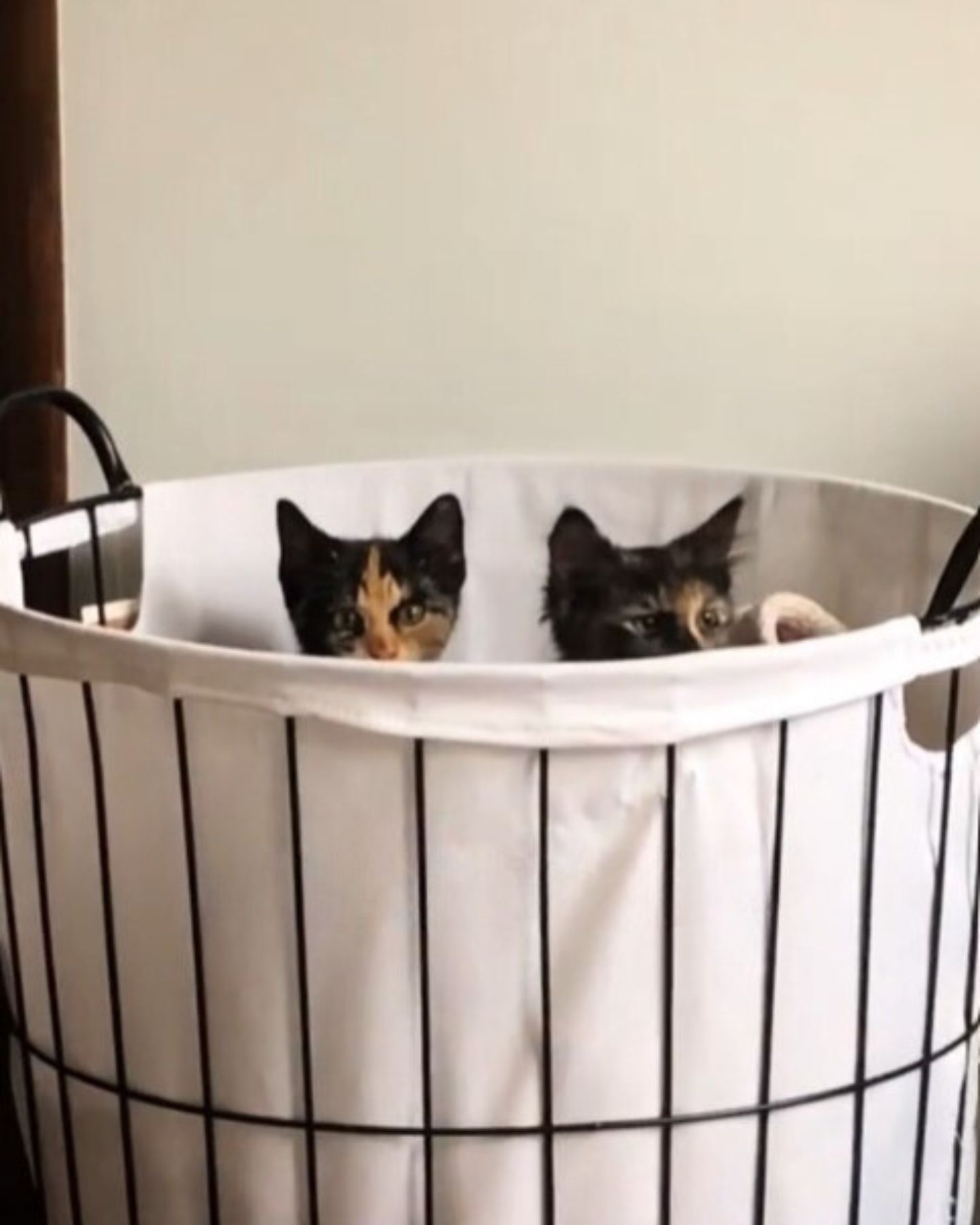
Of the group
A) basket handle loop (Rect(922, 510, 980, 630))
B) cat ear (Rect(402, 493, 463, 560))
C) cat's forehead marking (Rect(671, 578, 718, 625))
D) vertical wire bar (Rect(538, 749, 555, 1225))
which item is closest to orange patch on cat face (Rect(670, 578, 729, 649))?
cat's forehead marking (Rect(671, 578, 718, 625))

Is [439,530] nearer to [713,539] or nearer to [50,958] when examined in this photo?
[713,539]

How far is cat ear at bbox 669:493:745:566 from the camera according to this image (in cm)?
104

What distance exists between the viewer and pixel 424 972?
68cm

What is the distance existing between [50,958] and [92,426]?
1.08ft

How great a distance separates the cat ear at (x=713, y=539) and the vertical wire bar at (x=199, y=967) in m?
0.42

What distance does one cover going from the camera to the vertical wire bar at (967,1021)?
791 millimetres

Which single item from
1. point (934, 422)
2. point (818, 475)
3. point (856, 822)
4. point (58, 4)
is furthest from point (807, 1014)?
point (58, 4)

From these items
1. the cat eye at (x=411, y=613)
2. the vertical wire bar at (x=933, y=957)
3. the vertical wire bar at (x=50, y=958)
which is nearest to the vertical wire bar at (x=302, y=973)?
the vertical wire bar at (x=50, y=958)

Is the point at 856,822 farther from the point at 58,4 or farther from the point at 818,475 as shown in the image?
the point at 58,4

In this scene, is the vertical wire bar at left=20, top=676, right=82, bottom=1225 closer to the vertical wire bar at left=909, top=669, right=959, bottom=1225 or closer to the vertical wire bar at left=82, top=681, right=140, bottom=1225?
the vertical wire bar at left=82, top=681, right=140, bottom=1225

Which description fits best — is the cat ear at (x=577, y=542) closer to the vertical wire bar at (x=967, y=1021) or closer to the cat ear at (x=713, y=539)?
the cat ear at (x=713, y=539)

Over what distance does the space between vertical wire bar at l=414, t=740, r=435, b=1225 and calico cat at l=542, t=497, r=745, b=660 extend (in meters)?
0.36

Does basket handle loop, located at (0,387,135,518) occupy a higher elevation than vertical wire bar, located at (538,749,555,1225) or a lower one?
higher

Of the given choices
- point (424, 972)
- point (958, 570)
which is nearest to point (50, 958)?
point (424, 972)
